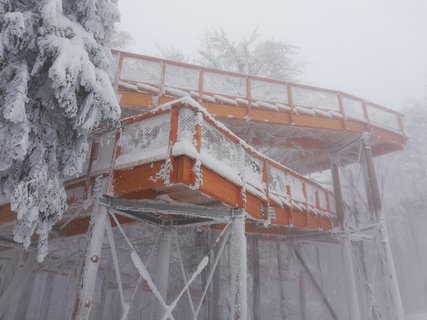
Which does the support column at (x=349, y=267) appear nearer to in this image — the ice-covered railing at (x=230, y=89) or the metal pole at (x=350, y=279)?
the metal pole at (x=350, y=279)

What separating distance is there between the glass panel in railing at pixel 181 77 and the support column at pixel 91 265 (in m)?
5.26

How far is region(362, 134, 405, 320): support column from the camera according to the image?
10.4 metres

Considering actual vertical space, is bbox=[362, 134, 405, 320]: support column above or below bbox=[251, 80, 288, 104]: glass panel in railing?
below

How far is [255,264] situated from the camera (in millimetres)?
13891

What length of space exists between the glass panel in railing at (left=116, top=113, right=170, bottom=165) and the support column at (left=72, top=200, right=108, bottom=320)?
1015 millimetres

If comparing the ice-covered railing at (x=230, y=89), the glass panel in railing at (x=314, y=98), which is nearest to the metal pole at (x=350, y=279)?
the ice-covered railing at (x=230, y=89)

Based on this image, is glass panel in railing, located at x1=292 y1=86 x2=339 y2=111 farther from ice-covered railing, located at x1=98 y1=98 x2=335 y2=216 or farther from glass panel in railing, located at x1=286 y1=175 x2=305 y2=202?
ice-covered railing, located at x1=98 y1=98 x2=335 y2=216

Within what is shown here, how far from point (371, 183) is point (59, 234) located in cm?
1048

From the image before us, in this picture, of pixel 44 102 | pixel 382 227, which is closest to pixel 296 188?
pixel 382 227

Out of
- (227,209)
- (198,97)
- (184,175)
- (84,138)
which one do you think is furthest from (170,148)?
(198,97)

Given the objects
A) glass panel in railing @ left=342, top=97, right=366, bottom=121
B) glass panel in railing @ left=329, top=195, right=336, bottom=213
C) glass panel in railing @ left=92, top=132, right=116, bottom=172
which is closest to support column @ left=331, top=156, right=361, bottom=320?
glass panel in railing @ left=329, top=195, right=336, bottom=213

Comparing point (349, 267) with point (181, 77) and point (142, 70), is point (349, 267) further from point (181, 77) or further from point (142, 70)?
point (142, 70)

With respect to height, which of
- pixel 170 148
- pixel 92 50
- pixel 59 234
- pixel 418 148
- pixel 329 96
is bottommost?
pixel 59 234

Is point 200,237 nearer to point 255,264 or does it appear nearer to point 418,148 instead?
point 255,264
